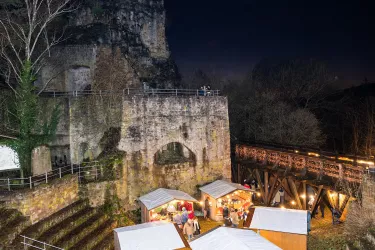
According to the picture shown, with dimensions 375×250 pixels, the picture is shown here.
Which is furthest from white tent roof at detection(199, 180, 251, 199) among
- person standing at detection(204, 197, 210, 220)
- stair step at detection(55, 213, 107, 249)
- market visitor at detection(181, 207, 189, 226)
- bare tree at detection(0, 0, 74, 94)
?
bare tree at detection(0, 0, 74, 94)

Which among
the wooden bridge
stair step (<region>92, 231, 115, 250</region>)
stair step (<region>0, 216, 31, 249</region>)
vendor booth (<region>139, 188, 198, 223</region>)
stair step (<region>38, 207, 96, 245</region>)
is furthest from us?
vendor booth (<region>139, 188, 198, 223</region>)

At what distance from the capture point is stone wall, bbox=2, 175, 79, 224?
9.87 m

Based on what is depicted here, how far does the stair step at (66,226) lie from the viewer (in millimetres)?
9614

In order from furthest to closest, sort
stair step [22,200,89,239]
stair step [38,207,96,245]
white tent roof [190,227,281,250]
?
1. stair step [38,207,96,245]
2. stair step [22,200,89,239]
3. white tent roof [190,227,281,250]

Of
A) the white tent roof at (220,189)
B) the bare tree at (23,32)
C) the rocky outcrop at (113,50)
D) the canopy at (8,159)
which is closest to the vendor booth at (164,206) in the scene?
the white tent roof at (220,189)

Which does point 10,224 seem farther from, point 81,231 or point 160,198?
point 160,198

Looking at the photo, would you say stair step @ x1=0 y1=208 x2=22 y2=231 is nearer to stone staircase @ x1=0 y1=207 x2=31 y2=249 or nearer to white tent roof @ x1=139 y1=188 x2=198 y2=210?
stone staircase @ x1=0 y1=207 x2=31 y2=249

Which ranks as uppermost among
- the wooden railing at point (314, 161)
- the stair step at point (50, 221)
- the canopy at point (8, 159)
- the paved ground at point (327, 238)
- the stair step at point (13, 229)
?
the canopy at point (8, 159)

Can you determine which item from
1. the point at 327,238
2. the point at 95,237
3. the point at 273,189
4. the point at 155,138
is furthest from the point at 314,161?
the point at 95,237

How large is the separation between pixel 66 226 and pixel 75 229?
1.11 ft

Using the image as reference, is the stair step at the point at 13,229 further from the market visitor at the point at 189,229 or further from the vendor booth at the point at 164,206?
the market visitor at the point at 189,229

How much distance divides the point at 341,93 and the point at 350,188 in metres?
23.3

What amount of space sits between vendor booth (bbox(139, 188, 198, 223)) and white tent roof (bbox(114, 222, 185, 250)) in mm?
2923

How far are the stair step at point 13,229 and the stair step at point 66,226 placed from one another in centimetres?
66
